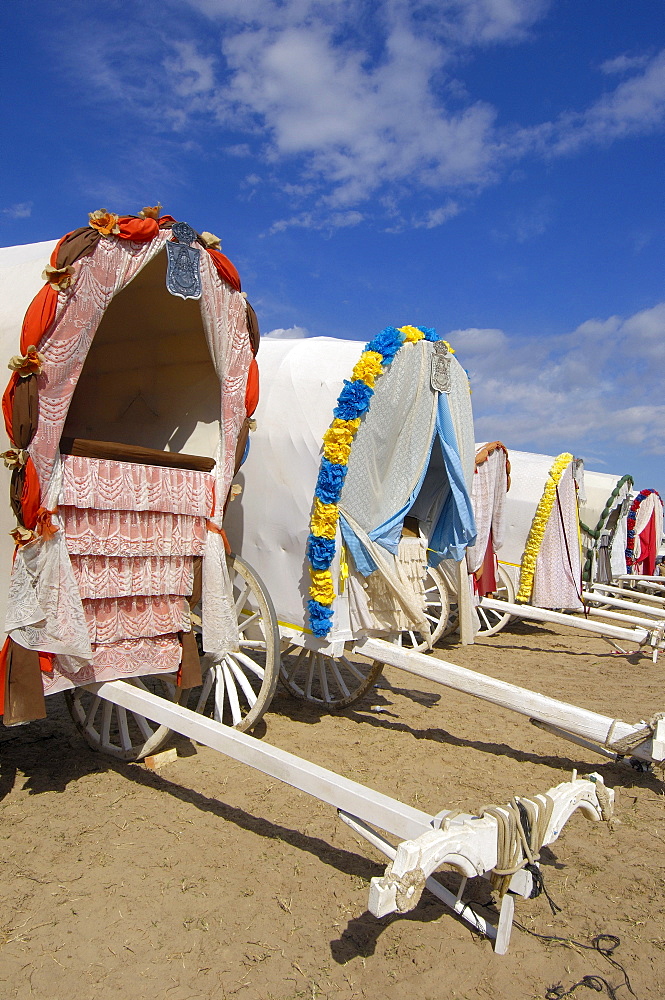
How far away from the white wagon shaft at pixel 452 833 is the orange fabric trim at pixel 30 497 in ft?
4.36

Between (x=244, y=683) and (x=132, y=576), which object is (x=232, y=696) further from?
(x=132, y=576)

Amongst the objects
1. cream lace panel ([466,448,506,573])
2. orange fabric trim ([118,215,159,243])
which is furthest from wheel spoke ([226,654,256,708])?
cream lace panel ([466,448,506,573])

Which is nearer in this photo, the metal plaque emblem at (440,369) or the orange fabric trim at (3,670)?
the orange fabric trim at (3,670)

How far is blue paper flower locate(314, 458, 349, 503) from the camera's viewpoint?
4090 millimetres

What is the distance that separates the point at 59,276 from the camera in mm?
3004

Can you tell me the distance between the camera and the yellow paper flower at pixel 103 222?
3150 mm

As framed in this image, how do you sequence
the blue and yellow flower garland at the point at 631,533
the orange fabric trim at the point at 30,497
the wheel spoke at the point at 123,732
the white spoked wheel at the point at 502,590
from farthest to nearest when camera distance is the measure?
1. the blue and yellow flower garland at the point at 631,533
2. the white spoked wheel at the point at 502,590
3. the wheel spoke at the point at 123,732
4. the orange fabric trim at the point at 30,497

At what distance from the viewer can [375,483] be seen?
4340 mm

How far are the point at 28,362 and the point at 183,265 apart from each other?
3.38 ft

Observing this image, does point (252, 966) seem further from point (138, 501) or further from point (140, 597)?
point (138, 501)

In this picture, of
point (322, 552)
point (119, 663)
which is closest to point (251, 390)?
point (322, 552)

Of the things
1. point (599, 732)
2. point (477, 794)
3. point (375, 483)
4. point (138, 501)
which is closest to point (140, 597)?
point (138, 501)

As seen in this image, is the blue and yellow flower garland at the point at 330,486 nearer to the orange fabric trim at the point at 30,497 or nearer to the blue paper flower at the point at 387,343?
the blue paper flower at the point at 387,343

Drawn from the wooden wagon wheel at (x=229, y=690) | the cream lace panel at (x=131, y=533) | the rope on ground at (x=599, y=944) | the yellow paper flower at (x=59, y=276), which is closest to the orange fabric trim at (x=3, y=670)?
the cream lace panel at (x=131, y=533)
